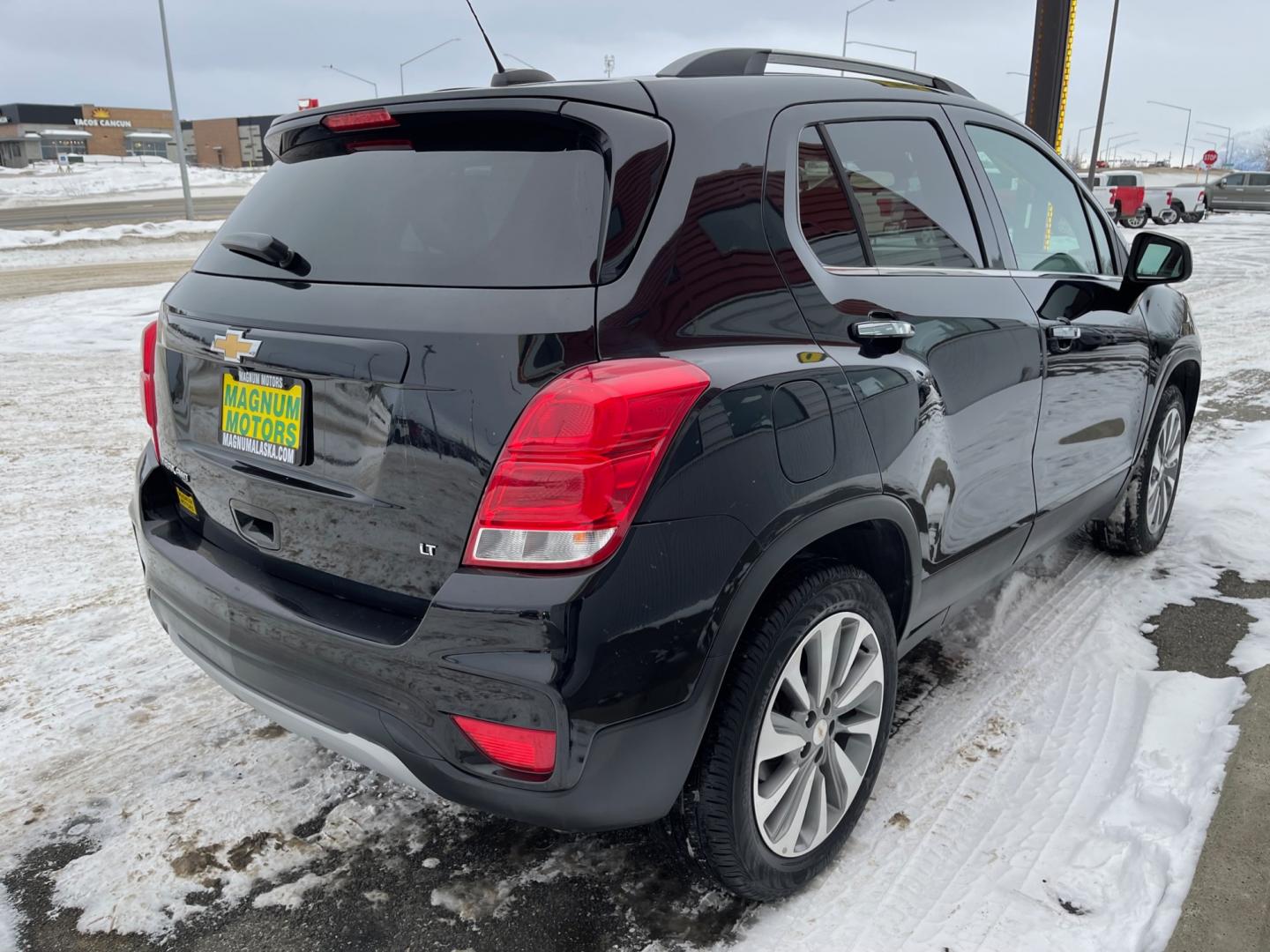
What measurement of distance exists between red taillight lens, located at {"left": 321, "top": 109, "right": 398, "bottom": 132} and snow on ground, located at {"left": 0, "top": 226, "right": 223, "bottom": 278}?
1858 cm

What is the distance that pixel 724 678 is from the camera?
1946 millimetres

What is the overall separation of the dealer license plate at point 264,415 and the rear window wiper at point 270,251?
265 mm

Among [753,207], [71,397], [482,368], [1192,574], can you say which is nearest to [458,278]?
[482,368]

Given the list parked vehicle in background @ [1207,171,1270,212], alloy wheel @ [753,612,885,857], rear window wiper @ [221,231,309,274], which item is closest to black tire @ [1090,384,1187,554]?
alloy wheel @ [753,612,885,857]

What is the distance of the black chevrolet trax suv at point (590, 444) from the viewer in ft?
5.74

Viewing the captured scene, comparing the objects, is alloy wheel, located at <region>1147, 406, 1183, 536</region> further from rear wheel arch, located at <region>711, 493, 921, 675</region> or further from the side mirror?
rear wheel arch, located at <region>711, 493, 921, 675</region>

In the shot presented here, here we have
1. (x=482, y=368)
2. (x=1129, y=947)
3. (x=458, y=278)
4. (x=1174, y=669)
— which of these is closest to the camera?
(x=482, y=368)

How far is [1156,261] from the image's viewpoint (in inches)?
138

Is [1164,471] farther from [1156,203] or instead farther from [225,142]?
[225,142]

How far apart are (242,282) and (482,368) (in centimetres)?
82

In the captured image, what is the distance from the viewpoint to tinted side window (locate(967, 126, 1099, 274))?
9.84 feet

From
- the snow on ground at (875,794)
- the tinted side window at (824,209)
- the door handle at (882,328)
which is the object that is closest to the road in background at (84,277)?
the snow on ground at (875,794)

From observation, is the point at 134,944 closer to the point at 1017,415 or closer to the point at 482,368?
the point at 482,368

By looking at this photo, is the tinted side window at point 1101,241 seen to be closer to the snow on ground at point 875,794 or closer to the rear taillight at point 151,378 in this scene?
the snow on ground at point 875,794
